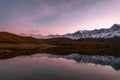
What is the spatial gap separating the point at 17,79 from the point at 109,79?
16.9 m

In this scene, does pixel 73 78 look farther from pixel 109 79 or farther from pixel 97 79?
pixel 109 79

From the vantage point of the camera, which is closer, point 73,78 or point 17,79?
point 17,79

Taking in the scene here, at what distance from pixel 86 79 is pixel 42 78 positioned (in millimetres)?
8091

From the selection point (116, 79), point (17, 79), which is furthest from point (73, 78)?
point (17, 79)

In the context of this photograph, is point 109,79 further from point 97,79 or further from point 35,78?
point 35,78

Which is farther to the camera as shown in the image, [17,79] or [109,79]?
[109,79]

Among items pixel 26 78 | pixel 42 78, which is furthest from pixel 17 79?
pixel 42 78

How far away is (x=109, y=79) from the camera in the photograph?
35.5 metres

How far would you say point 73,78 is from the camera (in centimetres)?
3569

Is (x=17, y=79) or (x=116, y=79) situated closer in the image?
(x=17, y=79)

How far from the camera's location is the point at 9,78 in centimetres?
3394

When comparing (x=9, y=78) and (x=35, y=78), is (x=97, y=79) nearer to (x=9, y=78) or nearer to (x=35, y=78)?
(x=35, y=78)

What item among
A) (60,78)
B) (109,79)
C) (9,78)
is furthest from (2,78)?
(109,79)

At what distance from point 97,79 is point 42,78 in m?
10.1
